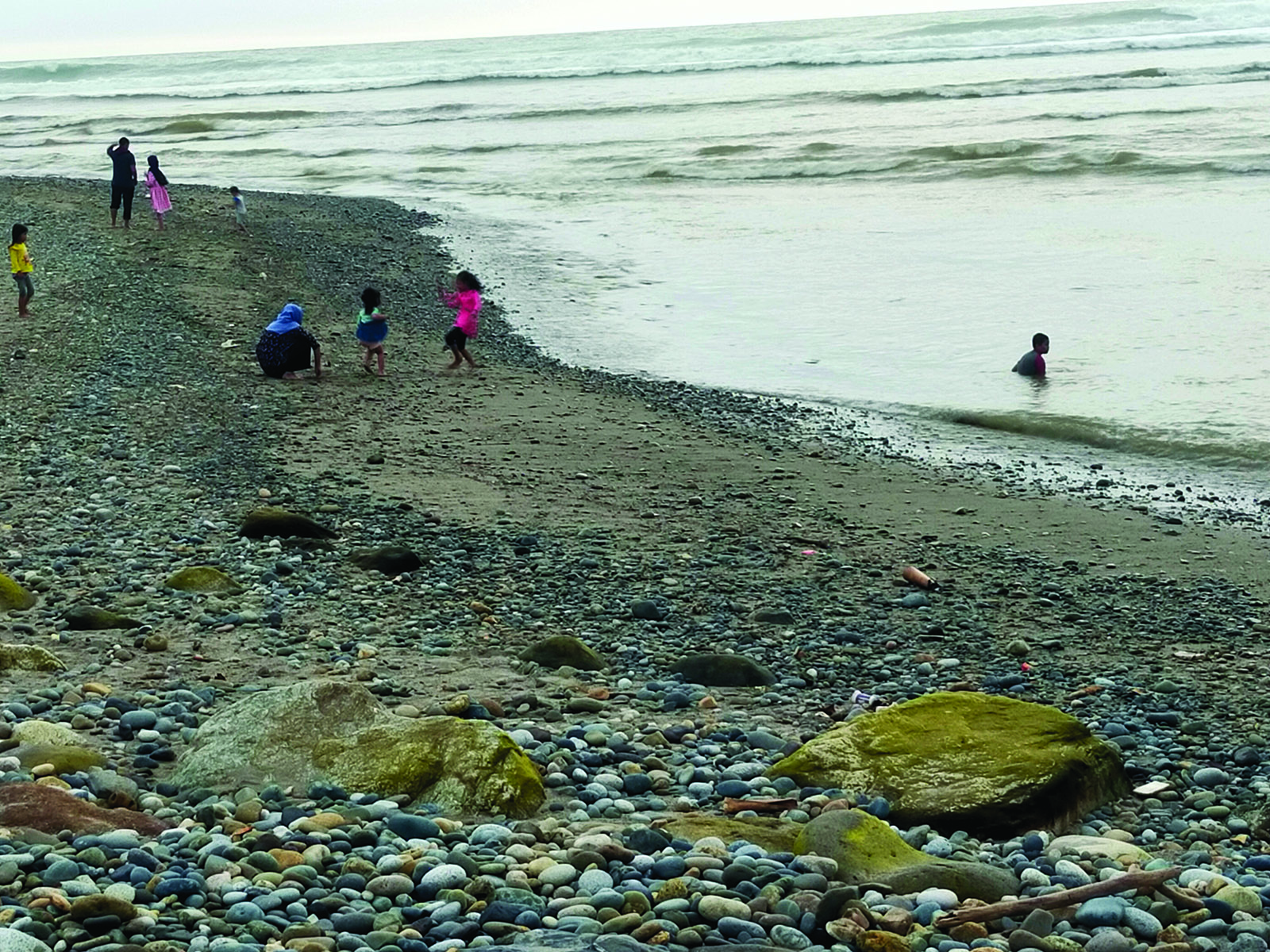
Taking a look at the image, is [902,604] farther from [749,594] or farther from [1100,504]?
[1100,504]

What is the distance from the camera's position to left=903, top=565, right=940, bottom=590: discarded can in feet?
28.3

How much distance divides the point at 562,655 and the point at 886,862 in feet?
9.35

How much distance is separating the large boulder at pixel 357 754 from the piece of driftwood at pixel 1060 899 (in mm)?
1747

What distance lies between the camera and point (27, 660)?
6.78 meters

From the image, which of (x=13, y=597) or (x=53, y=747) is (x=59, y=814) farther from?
(x=13, y=597)

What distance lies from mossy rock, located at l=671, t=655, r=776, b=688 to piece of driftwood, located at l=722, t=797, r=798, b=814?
1660 millimetres

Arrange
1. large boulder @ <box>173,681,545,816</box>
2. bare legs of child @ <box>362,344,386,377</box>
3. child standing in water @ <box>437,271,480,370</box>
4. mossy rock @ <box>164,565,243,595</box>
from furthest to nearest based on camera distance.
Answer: child standing in water @ <box>437,271,480,370</box> < bare legs of child @ <box>362,344,386,377</box> < mossy rock @ <box>164,565,243,595</box> < large boulder @ <box>173,681,545,816</box>

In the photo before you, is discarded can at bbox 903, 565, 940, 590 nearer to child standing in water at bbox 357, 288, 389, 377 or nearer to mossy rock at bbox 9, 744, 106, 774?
mossy rock at bbox 9, 744, 106, 774

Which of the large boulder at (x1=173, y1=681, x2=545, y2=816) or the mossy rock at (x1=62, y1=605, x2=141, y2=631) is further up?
the large boulder at (x1=173, y1=681, x2=545, y2=816)

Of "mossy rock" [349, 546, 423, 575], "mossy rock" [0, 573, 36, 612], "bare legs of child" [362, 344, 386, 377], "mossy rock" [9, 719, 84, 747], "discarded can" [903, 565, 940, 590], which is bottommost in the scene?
"discarded can" [903, 565, 940, 590]

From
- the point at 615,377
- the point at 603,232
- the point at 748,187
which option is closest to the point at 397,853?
the point at 615,377

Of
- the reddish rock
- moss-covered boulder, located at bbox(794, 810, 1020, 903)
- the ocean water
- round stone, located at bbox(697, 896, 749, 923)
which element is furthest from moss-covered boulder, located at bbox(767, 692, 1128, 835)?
the ocean water

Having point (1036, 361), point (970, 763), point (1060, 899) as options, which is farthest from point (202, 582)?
point (1036, 361)

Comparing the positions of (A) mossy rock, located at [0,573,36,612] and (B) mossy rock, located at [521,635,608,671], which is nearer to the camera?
(B) mossy rock, located at [521,635,608,671]
